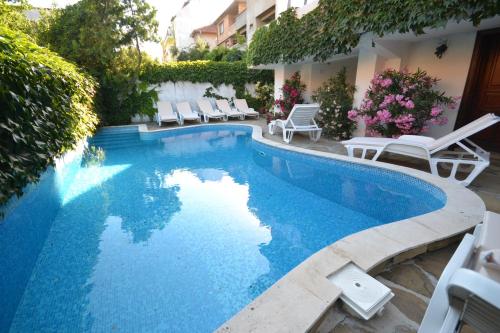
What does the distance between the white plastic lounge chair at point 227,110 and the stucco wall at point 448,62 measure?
7510 mm

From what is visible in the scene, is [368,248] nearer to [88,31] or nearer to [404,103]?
[404,103]

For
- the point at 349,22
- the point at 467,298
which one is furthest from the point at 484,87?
the point at 467,298

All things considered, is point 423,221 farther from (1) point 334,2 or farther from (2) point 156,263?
(1) point 334,2

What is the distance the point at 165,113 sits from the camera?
37.6 feet

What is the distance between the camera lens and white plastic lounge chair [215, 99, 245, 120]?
40.0ft

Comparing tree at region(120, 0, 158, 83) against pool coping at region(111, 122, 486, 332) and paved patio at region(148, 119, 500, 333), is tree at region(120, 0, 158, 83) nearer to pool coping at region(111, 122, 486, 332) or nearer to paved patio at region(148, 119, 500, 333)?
pool coping at region(111, 122, 486, 332)

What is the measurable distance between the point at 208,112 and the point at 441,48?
9062 mm

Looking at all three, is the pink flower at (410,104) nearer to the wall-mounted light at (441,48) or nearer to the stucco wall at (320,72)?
the wall-mounted light at (441,48)

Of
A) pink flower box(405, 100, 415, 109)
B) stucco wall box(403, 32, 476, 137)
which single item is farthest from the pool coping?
stucco wall box(403, 32, 476, 137)

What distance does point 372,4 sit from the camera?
488 centimetres

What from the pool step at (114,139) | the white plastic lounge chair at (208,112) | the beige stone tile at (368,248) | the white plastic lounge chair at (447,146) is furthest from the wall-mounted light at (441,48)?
the pool step at (114,139)

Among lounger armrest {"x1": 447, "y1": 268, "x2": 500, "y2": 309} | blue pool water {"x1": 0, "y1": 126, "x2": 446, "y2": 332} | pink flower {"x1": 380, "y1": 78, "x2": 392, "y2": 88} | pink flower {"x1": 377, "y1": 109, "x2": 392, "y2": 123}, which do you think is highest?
pink flower {"x1": 380, "y1": 78, "x2": 392, "y2": 88}

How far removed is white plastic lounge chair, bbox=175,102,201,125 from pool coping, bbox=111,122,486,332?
10156mm

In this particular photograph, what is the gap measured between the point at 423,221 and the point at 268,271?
160 centimetres
